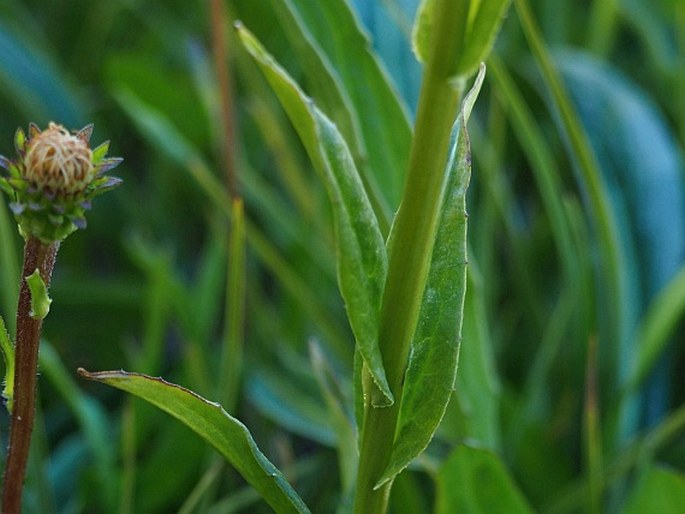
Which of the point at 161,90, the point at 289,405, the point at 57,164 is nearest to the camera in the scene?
the point at 57,164

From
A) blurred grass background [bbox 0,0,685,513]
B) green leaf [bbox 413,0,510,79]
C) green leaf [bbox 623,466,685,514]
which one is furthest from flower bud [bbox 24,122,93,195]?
green leaf [bbox 623,466,685,514]

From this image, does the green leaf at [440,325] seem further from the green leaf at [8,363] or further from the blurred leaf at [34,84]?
the blurred leaf at [34,84]

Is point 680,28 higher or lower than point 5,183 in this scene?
higher

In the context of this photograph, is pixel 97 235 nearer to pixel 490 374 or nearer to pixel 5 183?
pixel 490 374

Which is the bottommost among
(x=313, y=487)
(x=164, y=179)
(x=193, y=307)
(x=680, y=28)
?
(x=313, y=487)

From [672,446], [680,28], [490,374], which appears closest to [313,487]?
[490,374]

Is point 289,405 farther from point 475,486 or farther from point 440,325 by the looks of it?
point 440,325

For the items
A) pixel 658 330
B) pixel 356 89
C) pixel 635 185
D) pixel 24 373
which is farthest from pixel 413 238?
pixel 635 185
